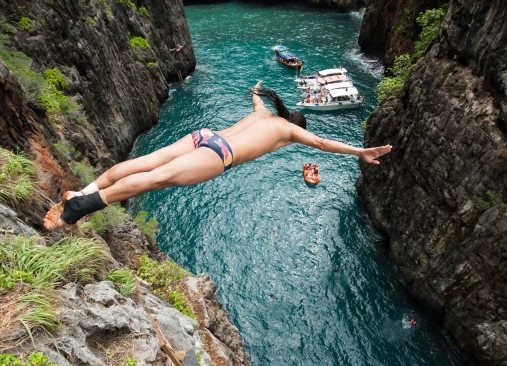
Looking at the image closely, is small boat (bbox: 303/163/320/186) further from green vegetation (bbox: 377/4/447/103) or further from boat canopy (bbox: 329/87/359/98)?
boat canopy (bbox: 329/87/359/98)

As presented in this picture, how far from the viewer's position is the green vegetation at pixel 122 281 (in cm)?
582

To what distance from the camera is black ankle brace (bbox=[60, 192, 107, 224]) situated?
5414 millimetres

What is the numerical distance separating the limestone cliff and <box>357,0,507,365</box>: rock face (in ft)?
29.5

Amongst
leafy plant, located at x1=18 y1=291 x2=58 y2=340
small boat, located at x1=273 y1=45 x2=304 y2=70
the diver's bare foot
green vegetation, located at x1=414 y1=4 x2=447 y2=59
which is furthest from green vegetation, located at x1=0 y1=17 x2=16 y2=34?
small boat, located at x1=273 y1=45 x2=304 y2=70

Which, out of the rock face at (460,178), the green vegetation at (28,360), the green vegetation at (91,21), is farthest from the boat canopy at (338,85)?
the green vegetation at (28,360)

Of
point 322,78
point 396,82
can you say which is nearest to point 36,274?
point 396,82

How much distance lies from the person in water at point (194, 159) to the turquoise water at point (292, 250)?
43.4 feet

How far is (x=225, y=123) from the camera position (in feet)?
106

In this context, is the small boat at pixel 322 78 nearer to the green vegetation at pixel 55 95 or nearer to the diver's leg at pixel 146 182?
the green vegetation at pixel 55 95

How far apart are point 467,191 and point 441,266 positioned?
10.9ft

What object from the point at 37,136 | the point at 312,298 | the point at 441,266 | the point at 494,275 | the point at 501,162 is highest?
the point at 37,136

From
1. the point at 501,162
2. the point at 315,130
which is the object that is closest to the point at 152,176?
the point at 501,162

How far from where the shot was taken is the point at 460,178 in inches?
582

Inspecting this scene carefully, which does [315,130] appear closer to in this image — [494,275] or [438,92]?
[438,92]
